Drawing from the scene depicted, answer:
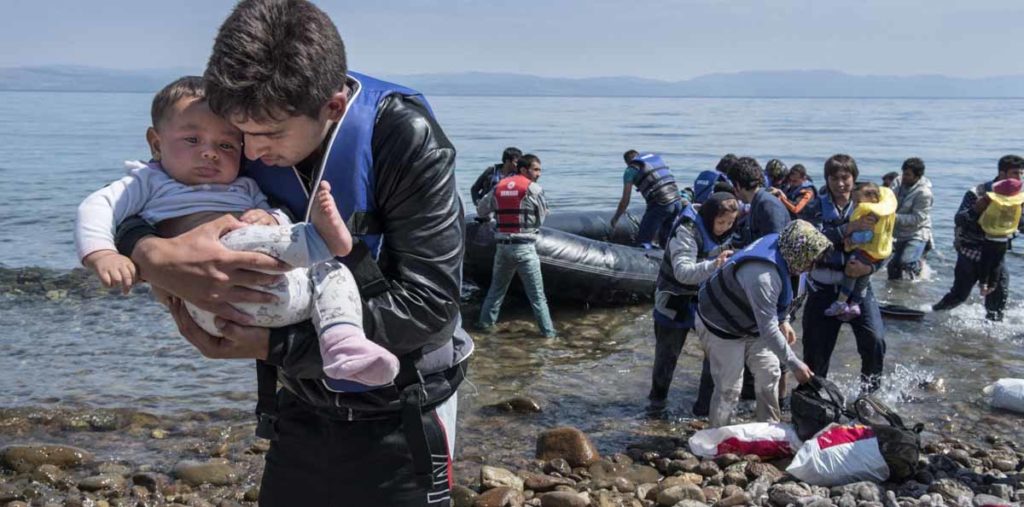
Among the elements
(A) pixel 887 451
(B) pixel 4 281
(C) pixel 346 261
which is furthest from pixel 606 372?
(B) pixel 4 281

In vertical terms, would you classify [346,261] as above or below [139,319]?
above

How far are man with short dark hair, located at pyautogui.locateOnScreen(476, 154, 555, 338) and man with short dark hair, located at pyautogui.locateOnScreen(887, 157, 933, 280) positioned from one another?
14.5 ft

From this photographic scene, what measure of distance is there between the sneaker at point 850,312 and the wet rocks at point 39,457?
4786mm

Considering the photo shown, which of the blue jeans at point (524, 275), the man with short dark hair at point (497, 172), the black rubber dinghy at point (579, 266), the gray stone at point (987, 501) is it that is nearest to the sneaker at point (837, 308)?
the gray stone at point (987, 501)

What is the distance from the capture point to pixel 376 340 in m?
1.95

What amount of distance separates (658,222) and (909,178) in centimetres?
296

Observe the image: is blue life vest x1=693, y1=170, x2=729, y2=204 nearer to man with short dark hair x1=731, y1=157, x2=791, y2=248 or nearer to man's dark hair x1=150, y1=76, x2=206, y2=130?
man with short dark hair x1=731, y1=157, x2=791, y2=248

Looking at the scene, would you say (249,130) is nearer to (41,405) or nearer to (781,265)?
(781,265)

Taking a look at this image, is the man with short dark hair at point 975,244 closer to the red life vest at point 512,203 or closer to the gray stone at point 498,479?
the red life vest at point 512,203

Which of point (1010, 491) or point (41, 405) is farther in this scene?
point (41, 405)

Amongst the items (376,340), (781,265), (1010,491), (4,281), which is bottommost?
(4,281)

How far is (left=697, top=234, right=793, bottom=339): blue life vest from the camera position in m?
5.22

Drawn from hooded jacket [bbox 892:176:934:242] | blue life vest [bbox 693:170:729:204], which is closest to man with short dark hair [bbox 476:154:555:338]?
blue life vest [bbox 693:170:729:204]

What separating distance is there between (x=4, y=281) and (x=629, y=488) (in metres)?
9.32
